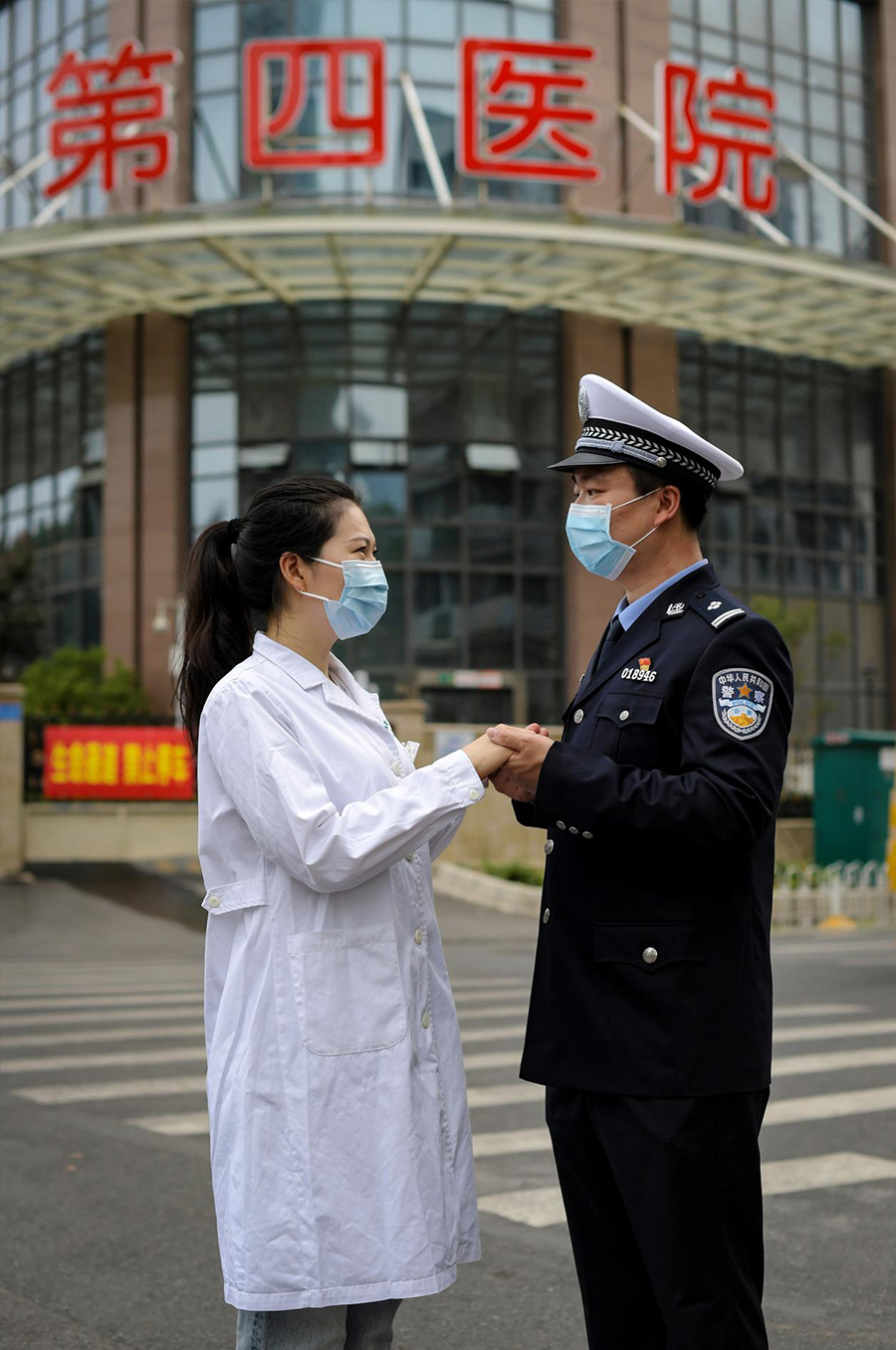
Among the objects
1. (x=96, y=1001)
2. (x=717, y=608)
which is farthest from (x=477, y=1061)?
(x=717, y=608)

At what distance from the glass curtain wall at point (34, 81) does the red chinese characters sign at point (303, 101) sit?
6609 millimetres

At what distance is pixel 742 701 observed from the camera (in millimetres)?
2887

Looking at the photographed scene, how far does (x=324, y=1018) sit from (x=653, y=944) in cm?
64

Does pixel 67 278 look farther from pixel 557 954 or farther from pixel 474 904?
pixel 557 954

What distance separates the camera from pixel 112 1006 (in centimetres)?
1153

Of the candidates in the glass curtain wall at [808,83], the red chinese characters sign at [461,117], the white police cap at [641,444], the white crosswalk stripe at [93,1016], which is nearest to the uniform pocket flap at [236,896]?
the white police cap at [641,444]

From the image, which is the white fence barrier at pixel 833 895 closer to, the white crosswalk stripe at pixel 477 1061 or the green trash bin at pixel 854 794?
the green trash bin at pixel 854 794

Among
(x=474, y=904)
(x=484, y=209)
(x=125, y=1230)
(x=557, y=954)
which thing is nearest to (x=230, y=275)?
(x=484, y=209)

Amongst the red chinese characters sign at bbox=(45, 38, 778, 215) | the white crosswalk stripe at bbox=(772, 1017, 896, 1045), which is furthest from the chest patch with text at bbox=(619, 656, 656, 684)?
the red chinese characters sign at bbox=(45, 38, 778, 215)

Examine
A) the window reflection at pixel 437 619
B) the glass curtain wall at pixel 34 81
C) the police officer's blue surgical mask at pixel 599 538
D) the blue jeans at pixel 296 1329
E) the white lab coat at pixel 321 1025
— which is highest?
the glass curtain wall at pixel 34 81

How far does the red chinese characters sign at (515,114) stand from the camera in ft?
98.0

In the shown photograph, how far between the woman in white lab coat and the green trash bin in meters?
22.3

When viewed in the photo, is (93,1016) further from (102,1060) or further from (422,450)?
(422,450)

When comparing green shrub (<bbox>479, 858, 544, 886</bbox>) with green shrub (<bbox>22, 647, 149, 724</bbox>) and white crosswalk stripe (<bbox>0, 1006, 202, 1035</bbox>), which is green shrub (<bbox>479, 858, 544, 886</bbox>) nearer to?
green shrub (<bbox>22, 647, 149, 724</bbox>)
